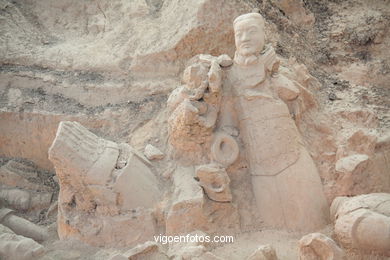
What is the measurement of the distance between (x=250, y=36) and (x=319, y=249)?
1845 mm

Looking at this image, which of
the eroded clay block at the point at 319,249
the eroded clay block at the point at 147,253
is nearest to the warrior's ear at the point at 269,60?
the eroded clay block at the point at 319,249

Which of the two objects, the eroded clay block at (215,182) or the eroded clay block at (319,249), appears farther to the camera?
the eroded clay block at (215,182)

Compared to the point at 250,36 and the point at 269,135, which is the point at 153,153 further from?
the point at 250,36

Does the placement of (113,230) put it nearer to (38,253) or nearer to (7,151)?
(38,253)

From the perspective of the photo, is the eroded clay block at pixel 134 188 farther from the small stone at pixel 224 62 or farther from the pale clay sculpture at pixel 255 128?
the small stone at pixel 224 62

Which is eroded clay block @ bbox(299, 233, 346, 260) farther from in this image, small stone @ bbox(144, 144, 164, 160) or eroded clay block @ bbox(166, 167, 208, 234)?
small stone @ bbox(144, 144, 164, 160)

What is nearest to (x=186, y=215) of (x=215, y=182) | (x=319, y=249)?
(x=215, y=182)

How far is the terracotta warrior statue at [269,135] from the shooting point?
3.79m

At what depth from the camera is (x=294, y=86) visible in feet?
13.4

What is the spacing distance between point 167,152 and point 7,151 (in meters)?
1.85

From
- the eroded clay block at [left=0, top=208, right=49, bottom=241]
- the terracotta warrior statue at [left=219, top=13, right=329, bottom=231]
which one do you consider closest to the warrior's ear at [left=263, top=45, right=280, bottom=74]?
the terracotta warrior statue at [left=219, top=13, right=329, bottom=231]

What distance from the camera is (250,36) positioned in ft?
13.0

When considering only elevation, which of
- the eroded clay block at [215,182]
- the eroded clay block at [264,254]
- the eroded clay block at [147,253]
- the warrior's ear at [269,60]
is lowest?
the eroded clay block at [264,254]

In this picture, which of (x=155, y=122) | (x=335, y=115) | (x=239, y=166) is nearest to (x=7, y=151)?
(x=155, y=122)
